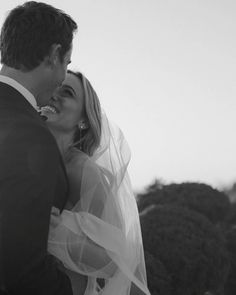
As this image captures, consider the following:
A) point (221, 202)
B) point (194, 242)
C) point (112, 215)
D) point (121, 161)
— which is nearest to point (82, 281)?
point (112, 215)

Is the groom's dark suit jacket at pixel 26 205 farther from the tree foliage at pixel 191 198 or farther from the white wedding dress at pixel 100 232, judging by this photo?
the tree foliage at pixel 191 198

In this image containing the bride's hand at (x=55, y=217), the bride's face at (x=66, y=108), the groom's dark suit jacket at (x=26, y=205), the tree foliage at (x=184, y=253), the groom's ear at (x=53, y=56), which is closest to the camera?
the groom's dark suit jacket at (x=26, y=205)

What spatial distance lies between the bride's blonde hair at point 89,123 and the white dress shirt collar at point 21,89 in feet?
5.38

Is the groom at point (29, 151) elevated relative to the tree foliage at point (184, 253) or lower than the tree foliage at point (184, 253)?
Answer: elevated

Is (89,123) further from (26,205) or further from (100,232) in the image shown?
(26,205)

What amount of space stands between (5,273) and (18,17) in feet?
→ 4.15

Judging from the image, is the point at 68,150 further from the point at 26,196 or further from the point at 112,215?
the point at 26,196

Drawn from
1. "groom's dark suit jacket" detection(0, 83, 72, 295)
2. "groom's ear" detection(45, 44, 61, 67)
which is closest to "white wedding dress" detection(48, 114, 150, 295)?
"groom's dark suit jacket" detection(0, 83, 72, 295)

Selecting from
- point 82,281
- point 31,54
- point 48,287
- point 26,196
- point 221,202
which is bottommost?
point 221,202

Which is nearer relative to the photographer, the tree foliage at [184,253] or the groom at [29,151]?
the groom at [29,151]

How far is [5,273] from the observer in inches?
80.0

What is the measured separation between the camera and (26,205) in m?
2.00

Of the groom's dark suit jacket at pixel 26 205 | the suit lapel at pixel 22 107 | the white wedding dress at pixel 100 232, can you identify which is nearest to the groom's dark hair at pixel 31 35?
the suit lapel at pixel 22 107

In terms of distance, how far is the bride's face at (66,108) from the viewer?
4023 mm
